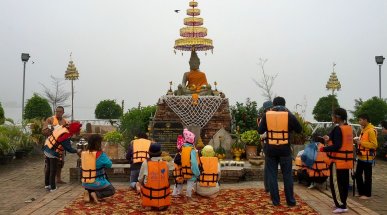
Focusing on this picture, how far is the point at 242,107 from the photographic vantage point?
17.2 m

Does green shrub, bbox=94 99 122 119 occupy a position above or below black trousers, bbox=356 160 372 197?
above

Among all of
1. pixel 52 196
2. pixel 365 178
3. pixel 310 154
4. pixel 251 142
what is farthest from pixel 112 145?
pixel 365 178

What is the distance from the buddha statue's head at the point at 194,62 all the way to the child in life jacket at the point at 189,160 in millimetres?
9252

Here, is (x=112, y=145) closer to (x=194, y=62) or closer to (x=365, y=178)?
(x=194, y=62)

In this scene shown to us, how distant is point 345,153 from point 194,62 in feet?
35.1

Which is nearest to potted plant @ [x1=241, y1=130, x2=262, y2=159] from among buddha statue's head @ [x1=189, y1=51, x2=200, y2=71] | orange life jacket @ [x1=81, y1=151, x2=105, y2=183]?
buddha statue's head @ [x1=189, y1=51, x2=200, y2=71]

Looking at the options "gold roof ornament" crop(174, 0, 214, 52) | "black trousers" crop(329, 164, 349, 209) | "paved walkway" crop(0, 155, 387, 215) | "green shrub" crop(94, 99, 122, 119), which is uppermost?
"gold roof ornament" crop(174, 0, 214, 52)

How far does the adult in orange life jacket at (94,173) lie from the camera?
8.33 meters

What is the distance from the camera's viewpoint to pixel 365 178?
9023mm

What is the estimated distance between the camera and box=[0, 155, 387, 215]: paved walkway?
26.1 ft

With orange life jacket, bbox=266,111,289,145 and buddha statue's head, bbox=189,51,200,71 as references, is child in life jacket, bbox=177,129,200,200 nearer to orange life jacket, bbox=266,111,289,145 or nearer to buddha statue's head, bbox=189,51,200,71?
orange life jacket, bbox=266,111,289,145

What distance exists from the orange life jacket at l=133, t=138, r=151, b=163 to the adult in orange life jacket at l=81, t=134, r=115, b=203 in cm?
99

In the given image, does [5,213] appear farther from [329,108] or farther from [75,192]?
[329,108]

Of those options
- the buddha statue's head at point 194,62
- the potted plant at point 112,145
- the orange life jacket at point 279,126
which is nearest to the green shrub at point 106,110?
the buddha statue's head at point 194,62
